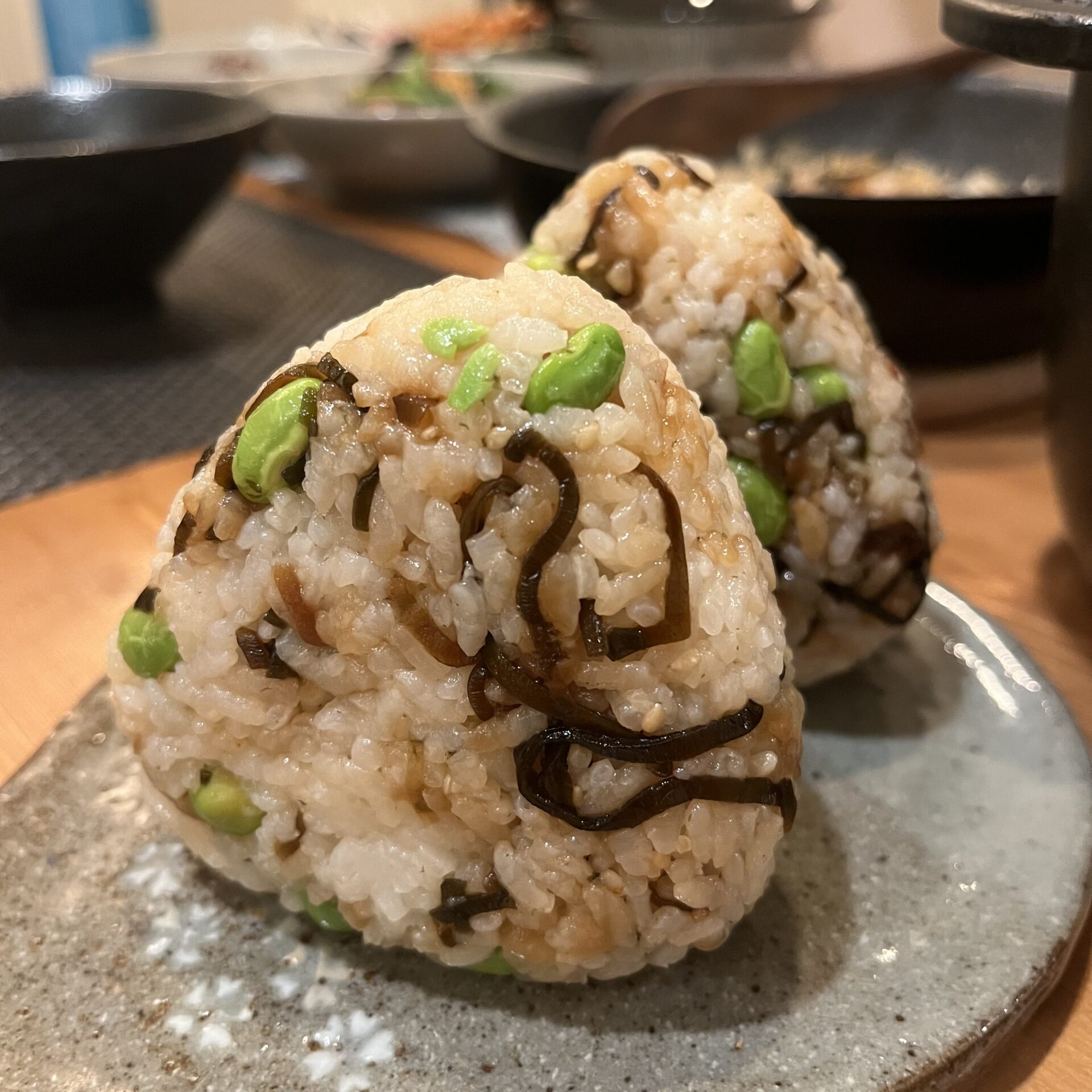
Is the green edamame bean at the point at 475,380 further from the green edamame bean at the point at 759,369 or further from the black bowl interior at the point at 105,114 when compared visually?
the black bowl interior at the point at 105,114

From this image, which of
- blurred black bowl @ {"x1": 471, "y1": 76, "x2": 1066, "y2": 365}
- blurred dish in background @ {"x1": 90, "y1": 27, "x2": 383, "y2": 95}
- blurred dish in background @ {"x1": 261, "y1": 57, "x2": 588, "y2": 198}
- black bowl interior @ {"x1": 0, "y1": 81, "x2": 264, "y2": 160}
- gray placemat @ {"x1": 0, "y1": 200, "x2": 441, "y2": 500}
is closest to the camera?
blurred black bowl @ {"x1": 471, "y1": 76, "x2": 1066, "y2": 365}

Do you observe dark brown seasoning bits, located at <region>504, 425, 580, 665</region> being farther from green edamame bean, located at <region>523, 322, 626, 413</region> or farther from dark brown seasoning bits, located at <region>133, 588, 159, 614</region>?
dark brown seasoning bits, located at <region>133, 588, 159, 614</region>

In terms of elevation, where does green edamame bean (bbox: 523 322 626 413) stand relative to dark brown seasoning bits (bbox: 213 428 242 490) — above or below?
above

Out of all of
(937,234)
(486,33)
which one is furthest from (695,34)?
(937,234)

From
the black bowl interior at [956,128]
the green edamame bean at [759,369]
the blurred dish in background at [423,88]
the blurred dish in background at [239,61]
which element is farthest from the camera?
the blurred dish in background at [239,61]

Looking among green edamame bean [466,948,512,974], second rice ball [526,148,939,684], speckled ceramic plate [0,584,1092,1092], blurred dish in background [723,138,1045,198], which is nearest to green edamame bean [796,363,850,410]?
second rice ball [526,148,939,684]

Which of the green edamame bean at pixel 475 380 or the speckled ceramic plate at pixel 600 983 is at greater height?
the green edamame bean at pixel 475 380

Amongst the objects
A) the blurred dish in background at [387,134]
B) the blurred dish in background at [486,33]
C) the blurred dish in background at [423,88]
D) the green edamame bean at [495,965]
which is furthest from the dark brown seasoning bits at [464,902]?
the blurred dish in background at [486,33]
